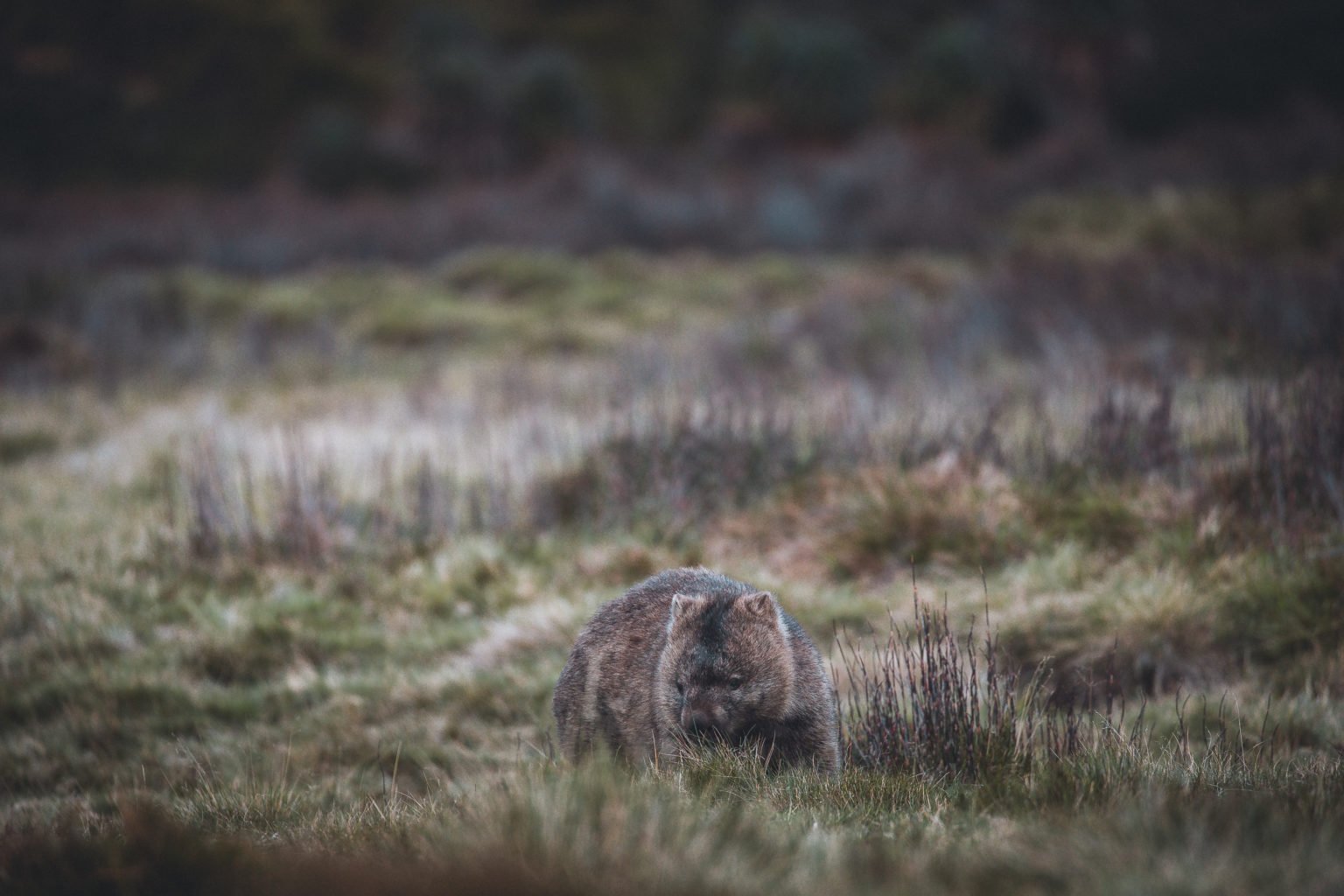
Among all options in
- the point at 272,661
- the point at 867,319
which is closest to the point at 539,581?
the point at 272,661

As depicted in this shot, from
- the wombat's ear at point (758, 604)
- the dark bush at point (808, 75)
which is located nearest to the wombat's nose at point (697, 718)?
the wombat's ear at point (758, 604)

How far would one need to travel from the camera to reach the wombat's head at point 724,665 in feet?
11.4

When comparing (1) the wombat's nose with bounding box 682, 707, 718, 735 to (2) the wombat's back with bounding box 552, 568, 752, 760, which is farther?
(2) the wombat's back with bounding box 552, 568, 752, 760

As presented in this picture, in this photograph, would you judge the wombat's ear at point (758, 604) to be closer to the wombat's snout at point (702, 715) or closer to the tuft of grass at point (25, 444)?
the wombat's snout at point (702, 715)

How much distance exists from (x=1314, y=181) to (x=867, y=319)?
24.8 feet

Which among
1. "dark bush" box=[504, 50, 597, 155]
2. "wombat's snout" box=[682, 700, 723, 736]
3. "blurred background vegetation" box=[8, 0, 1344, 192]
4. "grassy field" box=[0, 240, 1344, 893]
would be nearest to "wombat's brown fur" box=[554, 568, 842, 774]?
"wombat's snout" box=[682, 700, 723, 736]

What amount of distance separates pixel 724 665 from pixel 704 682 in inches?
3.6

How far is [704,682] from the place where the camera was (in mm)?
3502

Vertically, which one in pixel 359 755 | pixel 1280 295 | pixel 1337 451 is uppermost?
pixel 1280 295

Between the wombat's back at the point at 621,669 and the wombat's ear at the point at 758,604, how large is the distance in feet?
0.39

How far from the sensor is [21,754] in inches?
195

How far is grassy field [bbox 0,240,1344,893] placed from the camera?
8.10 ft

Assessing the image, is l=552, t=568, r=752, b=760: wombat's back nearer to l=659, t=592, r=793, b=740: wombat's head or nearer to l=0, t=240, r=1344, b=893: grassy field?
l=659, t=592, r=793, b=740: wombat's head

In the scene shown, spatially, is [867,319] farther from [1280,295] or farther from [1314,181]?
[1314,181]
